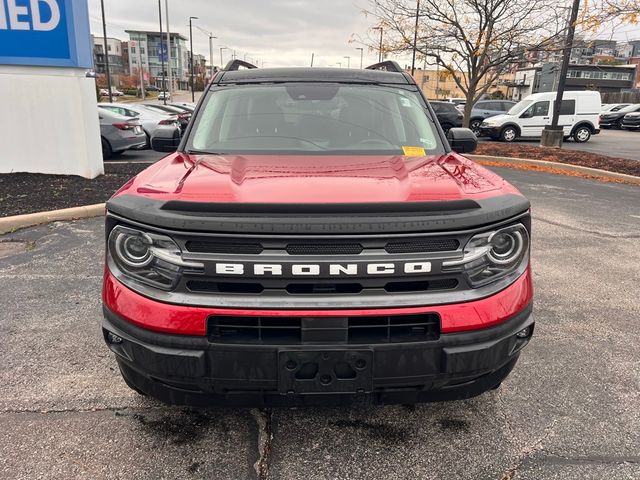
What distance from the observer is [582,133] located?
2106 centimetres

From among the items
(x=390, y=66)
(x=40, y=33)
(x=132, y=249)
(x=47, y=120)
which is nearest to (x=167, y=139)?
(x=132, y=249)

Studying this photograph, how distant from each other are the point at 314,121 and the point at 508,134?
19.0 m

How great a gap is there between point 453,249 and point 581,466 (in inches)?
50.8

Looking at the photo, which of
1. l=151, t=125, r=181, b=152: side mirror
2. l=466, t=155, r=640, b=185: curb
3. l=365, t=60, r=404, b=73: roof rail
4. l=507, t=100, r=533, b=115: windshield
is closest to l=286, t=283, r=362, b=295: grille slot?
l=151, t=125, r=181, b=152: side mirror

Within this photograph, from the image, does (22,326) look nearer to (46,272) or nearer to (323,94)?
(46,272)

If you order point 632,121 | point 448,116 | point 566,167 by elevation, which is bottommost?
point 566,167

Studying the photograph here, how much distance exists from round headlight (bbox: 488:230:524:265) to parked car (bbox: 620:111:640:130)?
112 feet

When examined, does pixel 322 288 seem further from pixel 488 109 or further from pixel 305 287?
pixel 488 109

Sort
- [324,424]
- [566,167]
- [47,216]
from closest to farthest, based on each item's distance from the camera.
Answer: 1. [324,424]
2. [47,216]
3. [566,167]

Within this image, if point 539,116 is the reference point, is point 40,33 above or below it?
above

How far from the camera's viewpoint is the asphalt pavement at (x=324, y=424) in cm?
235

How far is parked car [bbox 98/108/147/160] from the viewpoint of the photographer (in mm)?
12969

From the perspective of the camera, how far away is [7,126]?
27.9ft

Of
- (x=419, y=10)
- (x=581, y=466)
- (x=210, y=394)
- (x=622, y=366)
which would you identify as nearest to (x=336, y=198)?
(x=210, y=394)
